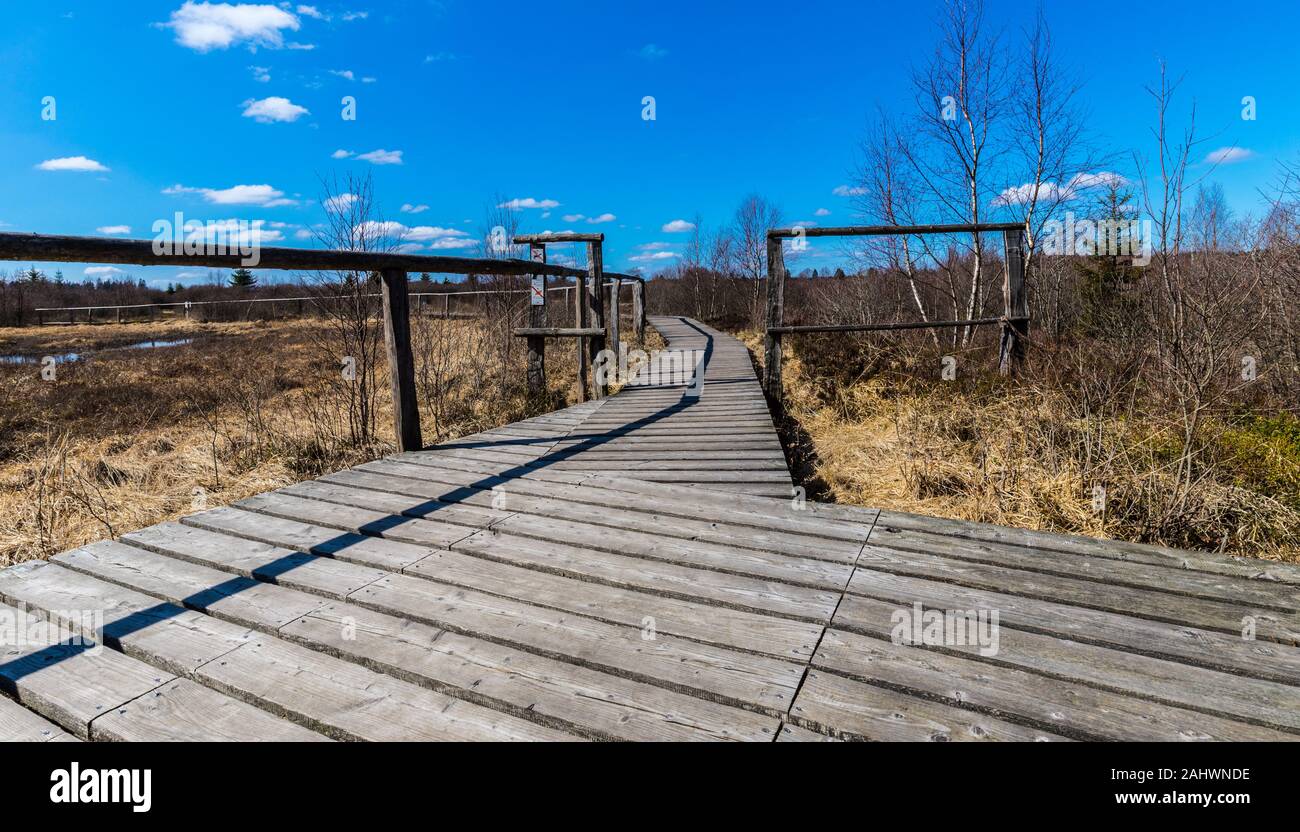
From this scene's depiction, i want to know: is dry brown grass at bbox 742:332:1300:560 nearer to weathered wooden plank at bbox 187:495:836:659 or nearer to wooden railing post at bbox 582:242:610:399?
weathered wooden plank at bbox 187:495:836:659

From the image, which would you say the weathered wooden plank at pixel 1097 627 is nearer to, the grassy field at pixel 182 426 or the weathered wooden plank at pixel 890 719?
the weathered wooden plank at pixel 890 719

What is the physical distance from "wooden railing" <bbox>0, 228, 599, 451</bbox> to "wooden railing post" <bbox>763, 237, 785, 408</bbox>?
2.73 m

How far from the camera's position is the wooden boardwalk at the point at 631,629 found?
1.64 m

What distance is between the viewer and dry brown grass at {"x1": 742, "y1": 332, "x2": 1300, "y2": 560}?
345 centimetres

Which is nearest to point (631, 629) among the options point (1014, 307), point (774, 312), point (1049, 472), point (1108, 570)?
point (1108, 570)

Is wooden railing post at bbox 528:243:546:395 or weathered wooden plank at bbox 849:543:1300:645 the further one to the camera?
wooden railing post at bbox 528:243:546:395

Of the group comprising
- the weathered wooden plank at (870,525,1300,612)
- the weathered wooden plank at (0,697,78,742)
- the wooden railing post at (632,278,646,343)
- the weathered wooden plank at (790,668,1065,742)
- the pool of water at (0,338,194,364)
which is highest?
the wooden railing post at (632,278,646,343)

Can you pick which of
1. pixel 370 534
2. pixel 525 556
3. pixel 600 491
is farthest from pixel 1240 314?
pixel 370 534

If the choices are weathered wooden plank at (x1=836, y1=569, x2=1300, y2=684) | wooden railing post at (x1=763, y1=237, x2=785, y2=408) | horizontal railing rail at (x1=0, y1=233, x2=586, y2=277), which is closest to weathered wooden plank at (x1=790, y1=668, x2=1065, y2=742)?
weathered wooden plank at (x1=836, y1=569, x2=1300, y2=684)

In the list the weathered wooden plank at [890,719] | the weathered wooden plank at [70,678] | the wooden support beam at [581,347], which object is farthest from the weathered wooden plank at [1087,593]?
the wooden support beam at [581,347]

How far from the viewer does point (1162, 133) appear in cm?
436

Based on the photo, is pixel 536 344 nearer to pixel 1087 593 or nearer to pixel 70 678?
pixel 70 678

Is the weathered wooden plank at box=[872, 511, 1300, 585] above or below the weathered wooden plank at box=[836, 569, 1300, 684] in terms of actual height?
above
